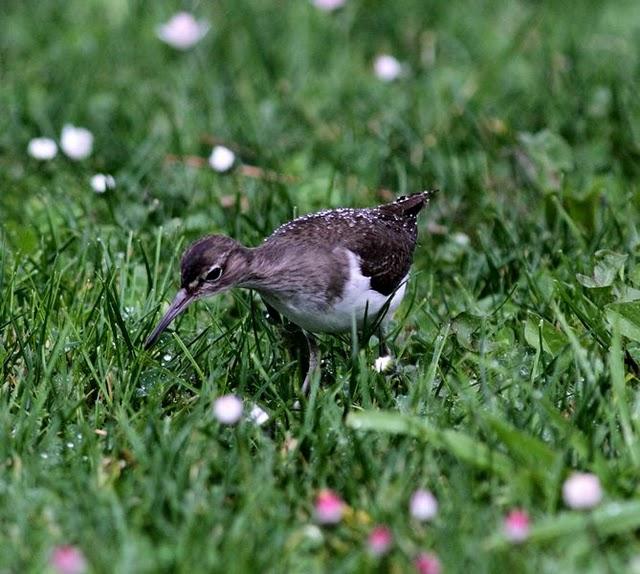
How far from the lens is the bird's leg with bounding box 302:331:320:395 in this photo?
475 centimetres

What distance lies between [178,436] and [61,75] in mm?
4538

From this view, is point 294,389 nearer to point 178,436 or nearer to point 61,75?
point 178,436

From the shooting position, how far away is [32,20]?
8.79m

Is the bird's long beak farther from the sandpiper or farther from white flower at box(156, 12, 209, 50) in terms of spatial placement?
white flower at box(156, 12, 209, 50)

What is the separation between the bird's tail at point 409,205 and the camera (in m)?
5.71

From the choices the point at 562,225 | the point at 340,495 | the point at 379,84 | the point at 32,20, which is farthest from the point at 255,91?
the point at 340,495

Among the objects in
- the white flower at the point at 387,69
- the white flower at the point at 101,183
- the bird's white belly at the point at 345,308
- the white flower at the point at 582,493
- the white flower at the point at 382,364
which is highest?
the white flower at the point at 582,493

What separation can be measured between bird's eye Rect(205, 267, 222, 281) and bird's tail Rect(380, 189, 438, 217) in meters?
1.12

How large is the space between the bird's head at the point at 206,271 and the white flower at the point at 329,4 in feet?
13.8

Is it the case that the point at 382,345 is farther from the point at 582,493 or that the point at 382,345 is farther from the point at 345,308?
the point at 582,493

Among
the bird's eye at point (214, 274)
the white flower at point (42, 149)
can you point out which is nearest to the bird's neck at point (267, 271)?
the bird's eye at point (214, 274)

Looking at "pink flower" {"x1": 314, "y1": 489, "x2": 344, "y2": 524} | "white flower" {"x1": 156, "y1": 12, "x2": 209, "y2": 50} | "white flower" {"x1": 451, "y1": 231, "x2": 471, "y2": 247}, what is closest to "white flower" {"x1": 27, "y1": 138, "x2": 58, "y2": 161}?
"white flower" {"x1": 156, "y1": 12, "x2": 209, "y2": 50}

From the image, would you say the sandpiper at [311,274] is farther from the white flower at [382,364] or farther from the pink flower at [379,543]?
the pink flower at [379,543]

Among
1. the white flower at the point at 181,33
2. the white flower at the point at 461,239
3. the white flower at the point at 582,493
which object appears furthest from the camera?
the white flower at the point at 181,33
